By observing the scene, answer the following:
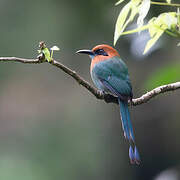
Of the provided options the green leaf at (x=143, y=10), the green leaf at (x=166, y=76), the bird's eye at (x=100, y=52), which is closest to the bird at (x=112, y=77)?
the bird's eye at (x=100, y=52)

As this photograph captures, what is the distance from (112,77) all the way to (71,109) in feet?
10.5

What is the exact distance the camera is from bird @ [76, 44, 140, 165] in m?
2.70

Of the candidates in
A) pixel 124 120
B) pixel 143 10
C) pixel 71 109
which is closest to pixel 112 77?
pixel 124 120

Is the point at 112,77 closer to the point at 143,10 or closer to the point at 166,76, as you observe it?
the point at 166,76

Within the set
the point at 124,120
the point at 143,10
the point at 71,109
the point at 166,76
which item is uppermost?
the point at 143,10

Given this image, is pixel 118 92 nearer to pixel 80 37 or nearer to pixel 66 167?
pixel 80 37

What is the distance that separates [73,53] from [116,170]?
1.70 m

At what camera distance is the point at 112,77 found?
2.96 meters

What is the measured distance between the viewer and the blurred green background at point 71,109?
15.9 ft

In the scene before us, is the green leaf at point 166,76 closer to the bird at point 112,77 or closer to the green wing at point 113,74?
the bird at point 112,77

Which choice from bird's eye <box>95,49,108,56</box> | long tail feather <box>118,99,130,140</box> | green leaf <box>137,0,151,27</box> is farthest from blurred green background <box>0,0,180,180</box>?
green leaf <box>137,0,151,27</box>

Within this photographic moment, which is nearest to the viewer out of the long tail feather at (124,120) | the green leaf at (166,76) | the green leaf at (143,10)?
the green leaf at (143,10)

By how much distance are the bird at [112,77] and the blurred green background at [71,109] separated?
71cm

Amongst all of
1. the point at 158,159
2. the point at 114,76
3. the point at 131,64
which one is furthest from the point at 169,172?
the point at 131,64
